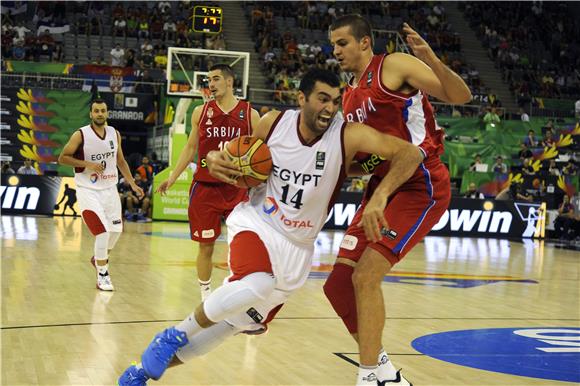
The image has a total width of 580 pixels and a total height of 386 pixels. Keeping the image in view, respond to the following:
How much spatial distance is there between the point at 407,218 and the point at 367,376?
101cm

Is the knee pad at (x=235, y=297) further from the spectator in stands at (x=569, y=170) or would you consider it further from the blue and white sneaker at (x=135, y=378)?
the spectator in stands at (x=569, y=170)

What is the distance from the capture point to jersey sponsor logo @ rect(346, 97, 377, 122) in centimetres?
507

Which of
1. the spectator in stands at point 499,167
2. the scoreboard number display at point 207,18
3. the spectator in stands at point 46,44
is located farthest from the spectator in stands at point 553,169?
the spectator in stands at point 46,44

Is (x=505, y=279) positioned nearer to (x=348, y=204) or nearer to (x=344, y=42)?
(x=344, y=42)

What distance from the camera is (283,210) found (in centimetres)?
470

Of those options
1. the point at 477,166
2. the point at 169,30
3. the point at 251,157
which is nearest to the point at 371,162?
the point at 251,157

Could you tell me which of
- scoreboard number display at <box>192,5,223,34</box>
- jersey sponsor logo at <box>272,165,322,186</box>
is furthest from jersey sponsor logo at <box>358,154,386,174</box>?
scoreboard number display at <box>192,5,223,34</box>

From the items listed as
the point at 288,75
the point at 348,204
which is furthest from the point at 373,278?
the point at 288,75

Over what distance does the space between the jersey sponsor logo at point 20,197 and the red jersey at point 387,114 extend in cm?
1636

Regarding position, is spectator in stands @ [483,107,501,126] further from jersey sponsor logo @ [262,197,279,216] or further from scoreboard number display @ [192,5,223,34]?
jersey sponsor logo @ [262,197,279,216]

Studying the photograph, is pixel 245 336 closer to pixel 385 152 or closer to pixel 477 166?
pixel 385 152

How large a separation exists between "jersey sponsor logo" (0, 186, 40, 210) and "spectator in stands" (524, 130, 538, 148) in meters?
15.0

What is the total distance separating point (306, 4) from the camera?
34.6m

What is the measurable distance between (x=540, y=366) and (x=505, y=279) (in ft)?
20.3
